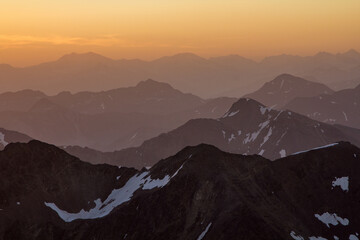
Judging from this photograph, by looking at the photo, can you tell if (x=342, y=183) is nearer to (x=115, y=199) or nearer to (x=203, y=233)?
(x=203, y=233)

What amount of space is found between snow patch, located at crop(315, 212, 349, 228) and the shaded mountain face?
27cm

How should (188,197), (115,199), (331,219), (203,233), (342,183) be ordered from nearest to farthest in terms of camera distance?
(203,233) → (188,197) → (331,219) → (342,183) → (115,199)

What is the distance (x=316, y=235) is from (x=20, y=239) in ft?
284

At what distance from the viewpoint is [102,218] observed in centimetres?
14725

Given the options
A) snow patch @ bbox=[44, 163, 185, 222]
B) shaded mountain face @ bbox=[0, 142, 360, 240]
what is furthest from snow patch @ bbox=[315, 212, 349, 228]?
snow patch @ bbox=[44, 163, 185, 222]

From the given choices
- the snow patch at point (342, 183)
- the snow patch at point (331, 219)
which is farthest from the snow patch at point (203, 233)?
the snow patch at point (342, 183)

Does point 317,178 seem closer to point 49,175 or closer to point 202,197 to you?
point 202,197

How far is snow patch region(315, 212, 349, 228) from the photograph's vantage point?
13312 centimetres

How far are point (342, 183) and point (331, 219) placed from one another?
17.7 metres

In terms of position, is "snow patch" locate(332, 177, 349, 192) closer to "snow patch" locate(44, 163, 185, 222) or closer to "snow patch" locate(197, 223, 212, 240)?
"snow patch" locate(197, 223, 212, 240)

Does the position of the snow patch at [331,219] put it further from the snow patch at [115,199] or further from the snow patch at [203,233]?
the snow patch at [115,199]

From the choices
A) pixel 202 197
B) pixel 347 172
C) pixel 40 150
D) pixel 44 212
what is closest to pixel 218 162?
pixel 202 197

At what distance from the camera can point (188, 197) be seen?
431ft

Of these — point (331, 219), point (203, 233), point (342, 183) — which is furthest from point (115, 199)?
point (342, 183)
